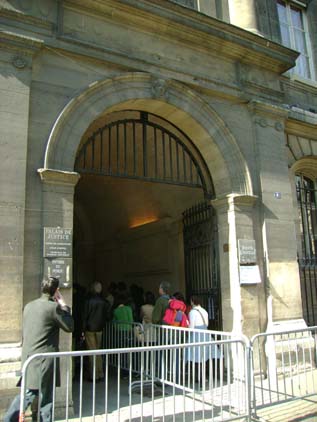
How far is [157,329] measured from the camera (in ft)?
21.9

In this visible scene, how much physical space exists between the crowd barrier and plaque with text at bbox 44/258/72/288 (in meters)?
1.00

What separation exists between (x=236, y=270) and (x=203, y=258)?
3.85 ft

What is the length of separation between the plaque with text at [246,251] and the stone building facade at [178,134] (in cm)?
2

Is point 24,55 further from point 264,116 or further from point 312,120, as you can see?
point 312,120

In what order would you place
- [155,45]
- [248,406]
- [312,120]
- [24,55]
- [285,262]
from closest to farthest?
1. [248,406]
2. [24,55]
3. [155,45]
4. [285,262]
5. [312,120]

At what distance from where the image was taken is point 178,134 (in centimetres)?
830

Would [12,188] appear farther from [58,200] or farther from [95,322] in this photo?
[95,322]

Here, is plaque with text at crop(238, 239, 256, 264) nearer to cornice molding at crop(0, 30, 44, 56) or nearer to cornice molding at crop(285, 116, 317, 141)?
cornice molding at crop(285, 116, 317, 141)

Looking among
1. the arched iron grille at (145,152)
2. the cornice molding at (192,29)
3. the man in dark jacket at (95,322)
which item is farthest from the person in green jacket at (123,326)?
the cornice molding at (192,29)

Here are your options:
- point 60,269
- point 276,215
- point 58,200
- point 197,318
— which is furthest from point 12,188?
point 276,215


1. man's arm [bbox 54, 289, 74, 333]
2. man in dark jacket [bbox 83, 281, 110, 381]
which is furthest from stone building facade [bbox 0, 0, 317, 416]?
man in dark jacket [bbox 83, 281, 110, 381]

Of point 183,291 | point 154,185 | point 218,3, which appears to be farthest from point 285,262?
point 218,3

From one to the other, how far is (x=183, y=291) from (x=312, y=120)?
4788mm

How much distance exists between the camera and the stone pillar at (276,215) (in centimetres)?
777
